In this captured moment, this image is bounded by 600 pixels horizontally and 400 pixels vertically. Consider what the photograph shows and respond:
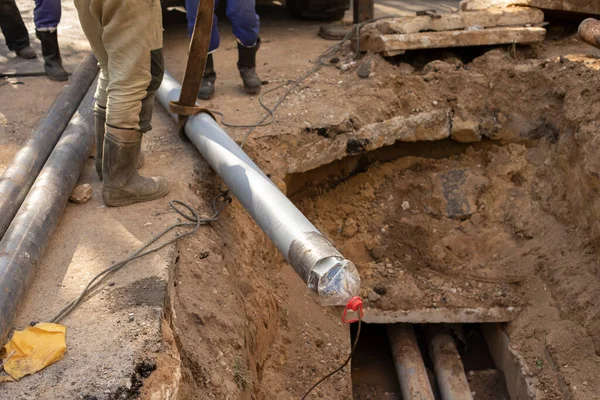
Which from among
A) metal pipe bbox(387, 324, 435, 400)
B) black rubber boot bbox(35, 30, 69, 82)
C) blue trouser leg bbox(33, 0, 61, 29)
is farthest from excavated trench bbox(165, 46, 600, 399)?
blue trouser leg bbox(33, 0, 61, 29)

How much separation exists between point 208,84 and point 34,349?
3.07m

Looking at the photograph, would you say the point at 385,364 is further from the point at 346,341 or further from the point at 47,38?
the point at 47,38

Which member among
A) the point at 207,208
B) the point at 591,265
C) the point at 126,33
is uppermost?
the point at 126,33

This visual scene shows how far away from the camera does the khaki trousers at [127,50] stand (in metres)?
3.03

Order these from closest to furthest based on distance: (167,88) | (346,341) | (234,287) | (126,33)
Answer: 1. (126,33)
2. (234,287)
3. (346,341)
4. (167,88)

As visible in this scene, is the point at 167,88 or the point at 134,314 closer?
the point at 134,314

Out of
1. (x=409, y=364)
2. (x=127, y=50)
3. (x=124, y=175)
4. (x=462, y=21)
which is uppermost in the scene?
(x=127, y=50)

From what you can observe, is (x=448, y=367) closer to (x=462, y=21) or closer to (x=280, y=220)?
(x=280, y=220)

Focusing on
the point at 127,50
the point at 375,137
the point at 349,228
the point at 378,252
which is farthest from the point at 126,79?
the point at 378,252

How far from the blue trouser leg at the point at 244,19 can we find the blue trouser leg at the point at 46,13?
1575 millimetres

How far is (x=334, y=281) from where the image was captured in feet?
8.16

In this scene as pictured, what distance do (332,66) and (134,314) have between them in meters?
3.66

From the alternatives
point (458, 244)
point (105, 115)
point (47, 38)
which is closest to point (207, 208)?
point (105, 115)

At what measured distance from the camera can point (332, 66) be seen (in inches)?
221
